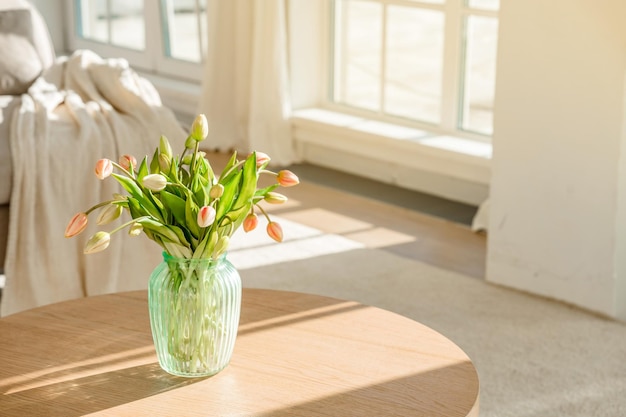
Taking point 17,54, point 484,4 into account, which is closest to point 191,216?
point 17,54

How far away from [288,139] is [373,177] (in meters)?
0.45

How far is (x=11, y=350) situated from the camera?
1.77 metres

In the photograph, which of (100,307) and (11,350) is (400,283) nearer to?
(100,307)

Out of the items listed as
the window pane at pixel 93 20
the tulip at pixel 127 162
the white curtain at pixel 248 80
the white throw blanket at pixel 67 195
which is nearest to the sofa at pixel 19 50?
the white throw blanket at pixel 67 195

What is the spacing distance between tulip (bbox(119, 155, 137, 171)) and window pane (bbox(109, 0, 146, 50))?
4038 mm

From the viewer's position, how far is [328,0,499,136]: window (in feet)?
13.0

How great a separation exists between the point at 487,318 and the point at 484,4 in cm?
137

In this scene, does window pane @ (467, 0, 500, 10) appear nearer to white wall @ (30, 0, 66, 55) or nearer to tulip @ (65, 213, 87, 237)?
tulip @ (65, 213, 87, 237)

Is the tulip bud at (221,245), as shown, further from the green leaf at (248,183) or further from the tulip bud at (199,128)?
the tulip bud at (199,128)

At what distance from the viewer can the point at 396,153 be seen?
4223 mm

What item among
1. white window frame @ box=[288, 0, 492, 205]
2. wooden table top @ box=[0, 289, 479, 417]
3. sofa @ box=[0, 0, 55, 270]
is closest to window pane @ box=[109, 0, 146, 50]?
white window frame @ box=[288, 0, 492, 205]

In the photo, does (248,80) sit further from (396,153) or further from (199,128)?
(199,128)

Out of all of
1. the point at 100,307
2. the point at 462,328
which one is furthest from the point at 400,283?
the point at 100,307

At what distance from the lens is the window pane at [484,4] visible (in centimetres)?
384
